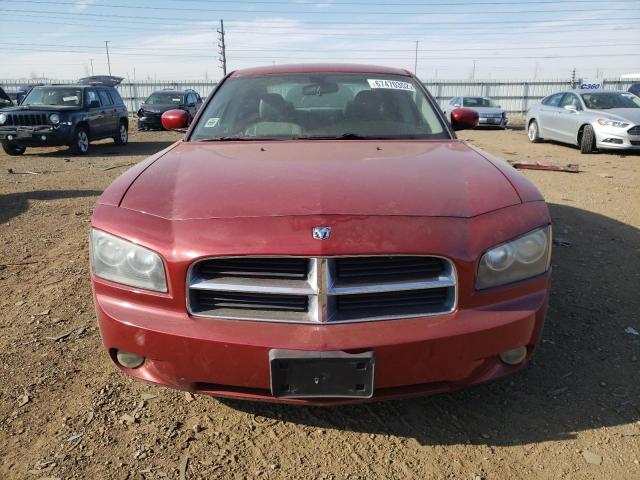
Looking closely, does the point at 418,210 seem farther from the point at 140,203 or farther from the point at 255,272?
the point at 140,203

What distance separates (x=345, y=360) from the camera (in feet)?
5.88

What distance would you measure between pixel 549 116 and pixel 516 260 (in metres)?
12.3

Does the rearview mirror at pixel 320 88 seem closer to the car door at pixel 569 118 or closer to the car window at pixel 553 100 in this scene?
A: the car door at pixel 569 118

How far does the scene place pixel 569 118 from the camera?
11.9 m

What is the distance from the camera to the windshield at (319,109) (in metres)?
3.19

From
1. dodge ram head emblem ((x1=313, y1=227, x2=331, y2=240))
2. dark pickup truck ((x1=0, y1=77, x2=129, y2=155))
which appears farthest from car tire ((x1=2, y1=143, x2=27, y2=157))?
dodge ram head emblem ((x1=313, y1=227, x2=331, y2=240))

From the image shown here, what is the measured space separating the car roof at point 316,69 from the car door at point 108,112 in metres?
10.6

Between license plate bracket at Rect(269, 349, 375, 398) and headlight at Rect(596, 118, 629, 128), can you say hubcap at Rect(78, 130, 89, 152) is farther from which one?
license plate bracket at Rect(269, 349, 375, 398)

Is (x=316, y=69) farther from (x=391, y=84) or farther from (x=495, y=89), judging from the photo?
(x=495, y=89)

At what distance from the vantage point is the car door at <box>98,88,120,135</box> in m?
13.1

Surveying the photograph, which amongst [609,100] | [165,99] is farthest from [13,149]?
[609,100]

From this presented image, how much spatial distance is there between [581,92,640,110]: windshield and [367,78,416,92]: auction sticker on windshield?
383 inches

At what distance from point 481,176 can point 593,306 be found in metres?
1.70

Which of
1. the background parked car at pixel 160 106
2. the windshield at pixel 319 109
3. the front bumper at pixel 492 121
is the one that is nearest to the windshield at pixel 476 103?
the front bumper at pixel 492 121
